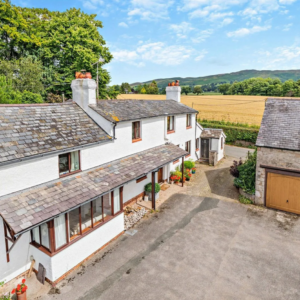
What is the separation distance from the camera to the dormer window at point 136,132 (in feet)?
49.8

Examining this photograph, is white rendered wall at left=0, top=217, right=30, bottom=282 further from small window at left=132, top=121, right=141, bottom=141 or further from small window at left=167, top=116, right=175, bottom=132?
small window at left=167, top=116, right=175, bottom=132

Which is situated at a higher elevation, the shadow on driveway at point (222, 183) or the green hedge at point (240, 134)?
the green hedge at point (240, 134)

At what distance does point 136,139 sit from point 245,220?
27.7 ft

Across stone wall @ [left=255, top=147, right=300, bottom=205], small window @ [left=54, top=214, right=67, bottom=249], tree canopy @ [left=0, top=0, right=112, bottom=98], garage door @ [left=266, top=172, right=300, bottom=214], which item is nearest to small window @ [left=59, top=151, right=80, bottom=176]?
small window @ [left=54, top=214, right=67, bottom=249]

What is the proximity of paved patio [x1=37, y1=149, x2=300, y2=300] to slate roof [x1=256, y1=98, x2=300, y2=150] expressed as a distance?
14.5ft

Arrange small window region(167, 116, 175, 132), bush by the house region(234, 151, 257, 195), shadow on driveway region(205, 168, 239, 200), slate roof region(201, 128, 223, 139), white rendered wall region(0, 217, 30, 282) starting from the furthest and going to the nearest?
1. slate roof region(201, 128, 223, 139)
2. small window region(167, 116, 175, 132)
3. shadow on driveway region(205, 168, 239, 200)
4. bush by the house region(234, 151, 257, 195)
5. white rendered wall region(0, 217, 30, 282)

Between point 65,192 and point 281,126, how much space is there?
1416cm

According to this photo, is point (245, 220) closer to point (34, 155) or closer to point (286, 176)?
point (286, 176)

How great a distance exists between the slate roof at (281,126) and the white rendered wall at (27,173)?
12442 millimetres

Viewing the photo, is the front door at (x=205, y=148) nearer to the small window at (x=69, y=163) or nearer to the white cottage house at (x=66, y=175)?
the white cottage house at (x=66, y=175)

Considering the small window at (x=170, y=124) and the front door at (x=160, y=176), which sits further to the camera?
the small window at (x=170, y=124)

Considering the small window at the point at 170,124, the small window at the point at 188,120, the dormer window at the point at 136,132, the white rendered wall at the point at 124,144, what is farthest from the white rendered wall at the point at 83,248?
the small window at the point at 188,120

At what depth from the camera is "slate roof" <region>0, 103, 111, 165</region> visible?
29.5 feet

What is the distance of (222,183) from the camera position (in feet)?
63.6
